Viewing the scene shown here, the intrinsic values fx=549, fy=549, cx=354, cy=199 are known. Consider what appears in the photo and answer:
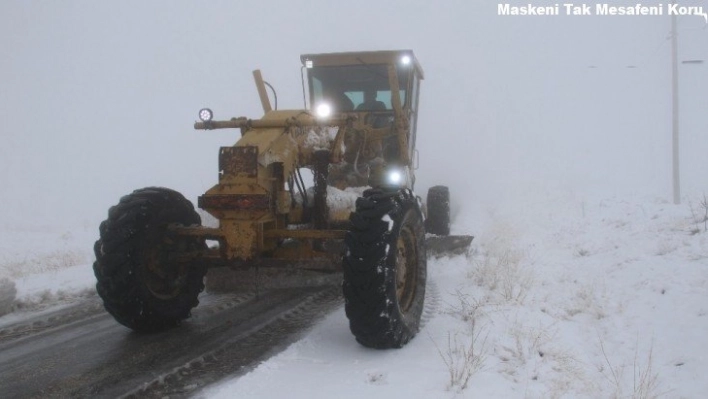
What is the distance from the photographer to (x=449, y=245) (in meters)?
7.77

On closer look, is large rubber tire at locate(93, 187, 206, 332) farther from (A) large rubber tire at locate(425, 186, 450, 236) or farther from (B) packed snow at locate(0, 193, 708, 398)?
(A) large rubber tire at locate(425, 186, 450, 236)

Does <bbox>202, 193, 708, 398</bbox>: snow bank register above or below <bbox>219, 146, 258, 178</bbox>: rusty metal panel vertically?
below

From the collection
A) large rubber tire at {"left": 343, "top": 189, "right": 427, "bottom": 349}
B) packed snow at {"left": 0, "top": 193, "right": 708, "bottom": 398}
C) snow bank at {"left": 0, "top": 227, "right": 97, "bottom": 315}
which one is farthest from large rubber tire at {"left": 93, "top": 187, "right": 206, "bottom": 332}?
snow bank at {"left": 0, "top": 227, "right": 97, "bottom": 315}

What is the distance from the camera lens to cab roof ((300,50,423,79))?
8023 mm

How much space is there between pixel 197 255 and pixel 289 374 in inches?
62.6

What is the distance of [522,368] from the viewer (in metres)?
3.71

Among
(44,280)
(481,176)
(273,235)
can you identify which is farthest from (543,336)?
(481,176)

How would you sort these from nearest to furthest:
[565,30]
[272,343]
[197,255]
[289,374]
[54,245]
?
[289,374] < [272,343] < [197,255] < [54,245] < [565,30]

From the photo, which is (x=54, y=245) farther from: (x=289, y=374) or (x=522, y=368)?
(x=522, y=368)

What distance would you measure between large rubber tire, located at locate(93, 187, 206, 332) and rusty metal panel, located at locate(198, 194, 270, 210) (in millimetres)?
637

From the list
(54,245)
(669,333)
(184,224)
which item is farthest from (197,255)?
(54,245)

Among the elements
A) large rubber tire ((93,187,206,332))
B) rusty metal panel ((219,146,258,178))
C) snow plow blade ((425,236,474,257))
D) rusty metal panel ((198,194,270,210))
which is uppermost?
rusty metal panel ((219,146,258,178))

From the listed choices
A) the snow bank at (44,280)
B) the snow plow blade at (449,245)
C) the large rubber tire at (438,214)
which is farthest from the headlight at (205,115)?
the large rubber tire at (438,214)

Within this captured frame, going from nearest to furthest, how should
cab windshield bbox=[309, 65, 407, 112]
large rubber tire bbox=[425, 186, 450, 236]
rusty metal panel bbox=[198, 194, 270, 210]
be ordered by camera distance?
→ 1. rusty metal panel bbox=[198, 194, 270, 210]
2. cab windshield bbox=[309, 65, 407, 112]
3. large rubber tire bbox=[425, 186, 450, 236]
